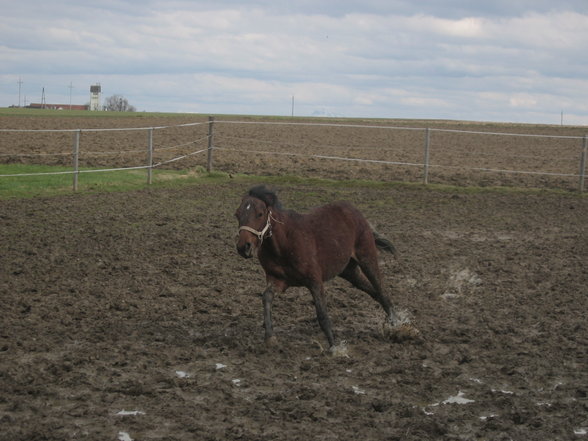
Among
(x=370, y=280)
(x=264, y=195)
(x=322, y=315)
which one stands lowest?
(x=322, y=315)

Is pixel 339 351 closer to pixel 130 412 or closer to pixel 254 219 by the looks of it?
pixel 254 219

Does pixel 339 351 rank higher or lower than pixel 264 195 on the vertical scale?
lower

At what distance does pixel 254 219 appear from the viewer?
571 centimetres

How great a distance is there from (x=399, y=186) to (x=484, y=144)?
19.2 meters

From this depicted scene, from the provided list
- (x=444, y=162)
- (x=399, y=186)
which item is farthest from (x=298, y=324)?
(x=444, y=162)

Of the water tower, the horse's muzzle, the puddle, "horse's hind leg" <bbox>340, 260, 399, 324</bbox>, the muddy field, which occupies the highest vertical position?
the water tower

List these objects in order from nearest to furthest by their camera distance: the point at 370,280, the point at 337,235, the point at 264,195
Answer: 1. the point at 264,195
2. the point at 337,235
3. the point at 370,280

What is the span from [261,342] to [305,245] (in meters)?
0.93

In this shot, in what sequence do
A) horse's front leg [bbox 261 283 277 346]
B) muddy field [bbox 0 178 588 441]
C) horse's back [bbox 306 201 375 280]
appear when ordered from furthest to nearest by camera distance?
horse's back [bbox 306 201 375 280] → horse's front leg [bbox 261 283 277 346] → muddy field [bbox 0 178 588 441]

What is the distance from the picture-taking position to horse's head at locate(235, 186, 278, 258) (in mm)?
5551

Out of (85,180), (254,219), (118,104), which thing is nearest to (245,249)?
(254,219)

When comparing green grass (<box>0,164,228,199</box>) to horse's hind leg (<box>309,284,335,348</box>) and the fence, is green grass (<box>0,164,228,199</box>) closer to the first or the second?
the fence

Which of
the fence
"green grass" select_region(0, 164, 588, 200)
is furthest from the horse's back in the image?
"green grass" select_region(0, 164, 588, 200)

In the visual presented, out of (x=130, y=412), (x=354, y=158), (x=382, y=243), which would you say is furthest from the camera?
(x=354, y=158)
